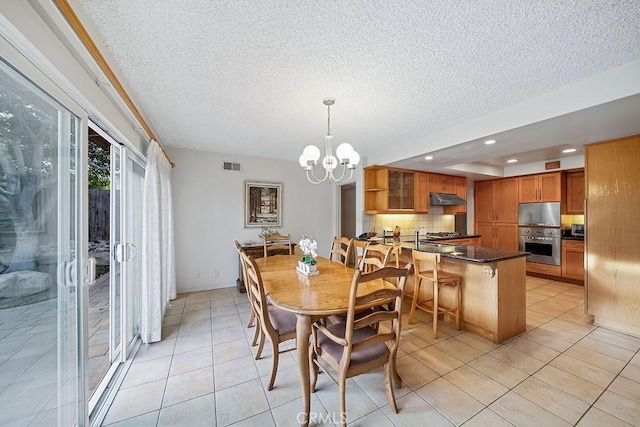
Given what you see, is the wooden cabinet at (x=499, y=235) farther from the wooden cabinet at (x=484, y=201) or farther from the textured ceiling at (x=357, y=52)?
the textured ceiling at (x=357, y=52)

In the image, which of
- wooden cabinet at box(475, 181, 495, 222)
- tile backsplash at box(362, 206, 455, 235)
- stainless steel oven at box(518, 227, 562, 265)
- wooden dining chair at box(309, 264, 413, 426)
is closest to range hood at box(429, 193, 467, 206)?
tile backsplash at box(362, 206, 455, 235)

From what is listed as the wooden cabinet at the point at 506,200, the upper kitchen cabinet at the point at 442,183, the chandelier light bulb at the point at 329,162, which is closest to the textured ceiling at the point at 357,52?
the chandelier light bulb at the point at 329,162

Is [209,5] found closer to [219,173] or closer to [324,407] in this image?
[324,407]

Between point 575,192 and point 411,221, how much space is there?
10.0 feet

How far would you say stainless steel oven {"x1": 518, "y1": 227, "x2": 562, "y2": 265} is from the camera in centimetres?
467

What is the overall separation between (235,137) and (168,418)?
122 inches

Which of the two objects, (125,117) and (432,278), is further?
(432,278)

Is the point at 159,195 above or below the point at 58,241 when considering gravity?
above

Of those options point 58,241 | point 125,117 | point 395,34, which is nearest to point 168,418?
point 58,241

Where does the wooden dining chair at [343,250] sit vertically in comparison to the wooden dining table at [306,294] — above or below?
above

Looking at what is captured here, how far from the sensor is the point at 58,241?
126 centimetres

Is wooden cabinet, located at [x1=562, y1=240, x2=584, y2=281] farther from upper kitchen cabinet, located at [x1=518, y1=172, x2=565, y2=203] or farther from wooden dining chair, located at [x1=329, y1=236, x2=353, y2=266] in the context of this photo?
wooden dining chair, located at [x1=329, y1=236, x2=353, y2=266]

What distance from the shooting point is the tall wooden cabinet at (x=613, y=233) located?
2.63m

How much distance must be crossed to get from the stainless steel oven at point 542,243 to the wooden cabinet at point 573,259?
0.09 metres
